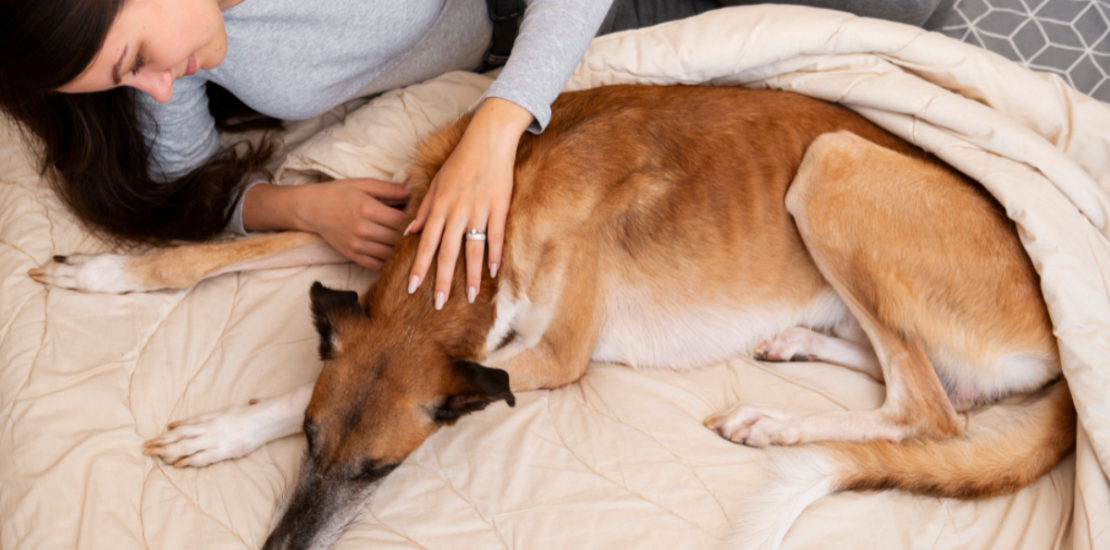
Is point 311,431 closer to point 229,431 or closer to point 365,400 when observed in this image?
point 365,400

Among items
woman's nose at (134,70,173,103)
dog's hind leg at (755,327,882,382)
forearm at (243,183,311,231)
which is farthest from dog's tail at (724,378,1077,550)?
woman's nose at (134,70,173,103)

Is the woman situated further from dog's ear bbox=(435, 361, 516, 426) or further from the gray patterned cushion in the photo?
the gray patterned cushion

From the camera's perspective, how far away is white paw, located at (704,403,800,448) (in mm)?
2008

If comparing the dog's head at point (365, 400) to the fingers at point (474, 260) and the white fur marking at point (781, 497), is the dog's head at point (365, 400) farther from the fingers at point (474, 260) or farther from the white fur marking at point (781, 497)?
the white fur marking at point (781, 497)

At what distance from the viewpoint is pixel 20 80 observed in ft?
4.76

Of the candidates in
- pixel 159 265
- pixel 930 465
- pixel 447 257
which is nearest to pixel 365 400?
pixel 447 257

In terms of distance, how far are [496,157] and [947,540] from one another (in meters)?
1.61

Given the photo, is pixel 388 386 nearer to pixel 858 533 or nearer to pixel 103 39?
pixel 103 39

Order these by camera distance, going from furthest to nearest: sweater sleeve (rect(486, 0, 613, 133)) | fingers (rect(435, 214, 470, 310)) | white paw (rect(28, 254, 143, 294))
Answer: white paw (rect(28, 254, 143, 294))
sweater sleeve (rect(486, 0, 613, 133))
fingers (rect(435, 214, 470, 310))

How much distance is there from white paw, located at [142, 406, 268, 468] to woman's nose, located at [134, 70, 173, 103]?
0.87 m

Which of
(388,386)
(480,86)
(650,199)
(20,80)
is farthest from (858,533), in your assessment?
(20,80)

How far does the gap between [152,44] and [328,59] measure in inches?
34.4

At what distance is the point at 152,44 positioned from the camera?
143 cm

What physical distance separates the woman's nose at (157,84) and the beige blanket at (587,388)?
2.73 feet
